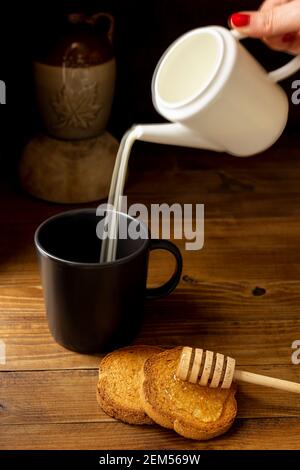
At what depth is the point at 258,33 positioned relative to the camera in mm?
833

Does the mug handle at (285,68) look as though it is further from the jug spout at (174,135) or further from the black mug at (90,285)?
the black mug at (90,285)

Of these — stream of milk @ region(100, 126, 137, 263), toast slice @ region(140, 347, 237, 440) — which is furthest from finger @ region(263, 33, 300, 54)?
toast slice @ region(140, 347, 237, 440)

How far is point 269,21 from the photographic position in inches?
32.7

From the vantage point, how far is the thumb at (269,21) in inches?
32.4

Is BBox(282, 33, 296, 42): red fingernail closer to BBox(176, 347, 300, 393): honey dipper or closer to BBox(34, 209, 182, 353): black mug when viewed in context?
BBox(34, 209, 182, 353): black mug

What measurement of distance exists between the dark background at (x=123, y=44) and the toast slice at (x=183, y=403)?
0.69m

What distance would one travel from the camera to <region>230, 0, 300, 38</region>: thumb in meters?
0.82

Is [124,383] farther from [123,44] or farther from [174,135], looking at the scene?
[123,44]

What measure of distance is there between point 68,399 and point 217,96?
367 mm

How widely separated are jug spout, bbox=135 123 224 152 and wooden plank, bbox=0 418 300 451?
321 mm

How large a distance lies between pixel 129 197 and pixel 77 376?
19.6 inches

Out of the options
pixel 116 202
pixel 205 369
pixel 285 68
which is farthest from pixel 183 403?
pixel 285 68
